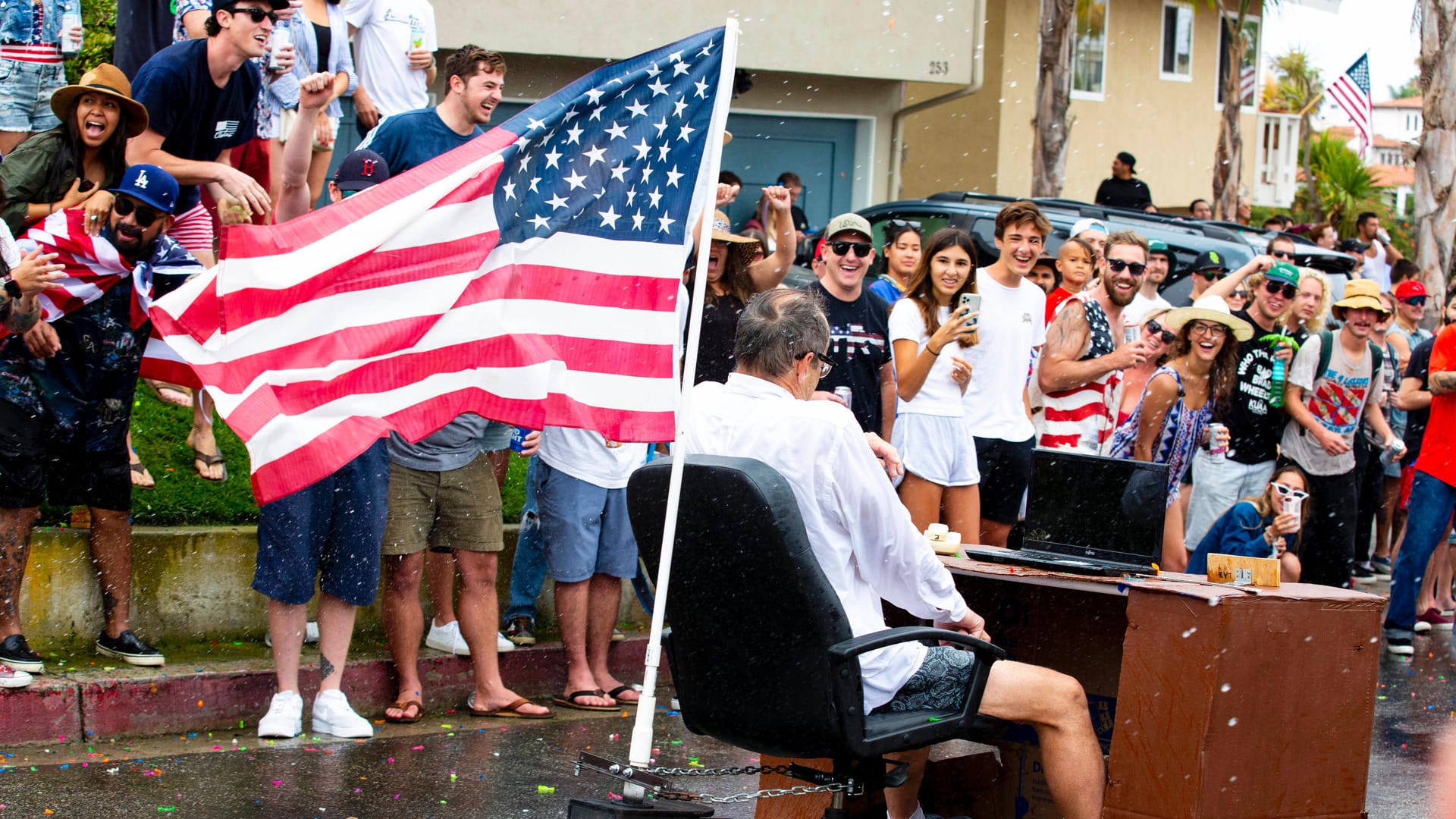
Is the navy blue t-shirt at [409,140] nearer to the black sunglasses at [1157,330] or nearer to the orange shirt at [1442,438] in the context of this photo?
the black sunglasses at [1157,330]

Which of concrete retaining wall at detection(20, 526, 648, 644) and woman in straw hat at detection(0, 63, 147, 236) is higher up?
woman in straw hat at detection(0, 63, 147, 236)

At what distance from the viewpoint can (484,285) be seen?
466 centimetres

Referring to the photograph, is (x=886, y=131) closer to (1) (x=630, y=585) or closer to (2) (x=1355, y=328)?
(2) (x=1355, y=328)

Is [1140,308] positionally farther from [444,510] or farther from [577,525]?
[444,510]

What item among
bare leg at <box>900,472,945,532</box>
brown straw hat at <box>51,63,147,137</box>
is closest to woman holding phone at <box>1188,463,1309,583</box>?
bare leg at <box>900,472,945,532</box>

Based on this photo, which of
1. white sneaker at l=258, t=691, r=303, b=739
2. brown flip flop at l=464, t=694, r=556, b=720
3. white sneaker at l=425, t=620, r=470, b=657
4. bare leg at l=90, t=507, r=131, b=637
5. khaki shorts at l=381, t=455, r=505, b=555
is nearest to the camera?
white sneaker at l=258, t=691, r=303, b=739

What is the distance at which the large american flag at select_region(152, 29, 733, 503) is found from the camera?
4.47 metres

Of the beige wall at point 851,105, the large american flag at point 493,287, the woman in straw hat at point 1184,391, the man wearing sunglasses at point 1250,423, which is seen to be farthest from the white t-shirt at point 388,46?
the beige wall at point 851,105

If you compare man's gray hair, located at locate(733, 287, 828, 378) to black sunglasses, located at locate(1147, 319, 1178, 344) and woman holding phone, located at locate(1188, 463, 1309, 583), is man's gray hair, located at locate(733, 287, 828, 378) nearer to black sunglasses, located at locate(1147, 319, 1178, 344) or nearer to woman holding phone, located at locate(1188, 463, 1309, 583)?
black sunglasses, located at locate(1147, 319, 1178, 344)

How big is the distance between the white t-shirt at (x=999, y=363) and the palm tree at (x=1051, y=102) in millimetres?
13488

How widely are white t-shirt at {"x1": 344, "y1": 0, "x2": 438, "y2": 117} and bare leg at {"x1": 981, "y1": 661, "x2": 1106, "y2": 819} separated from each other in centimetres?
660

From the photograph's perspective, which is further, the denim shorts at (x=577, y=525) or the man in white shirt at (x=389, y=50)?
the man in white shirt at (x=389, y=50)

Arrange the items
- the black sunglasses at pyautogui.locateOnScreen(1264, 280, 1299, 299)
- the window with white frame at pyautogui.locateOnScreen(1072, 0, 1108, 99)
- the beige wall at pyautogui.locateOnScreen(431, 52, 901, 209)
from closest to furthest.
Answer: the black sunglasses at pyautogui.locateOnScreen(1264, 280, 1299, 299) < the beige wall at pyautogui.locateOnScreen(431, 52, 901, 209) < the window with white frame at pyautogui.locateOnScreen(1072, 0, 1108, 99)

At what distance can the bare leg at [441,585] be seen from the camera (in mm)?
7230
